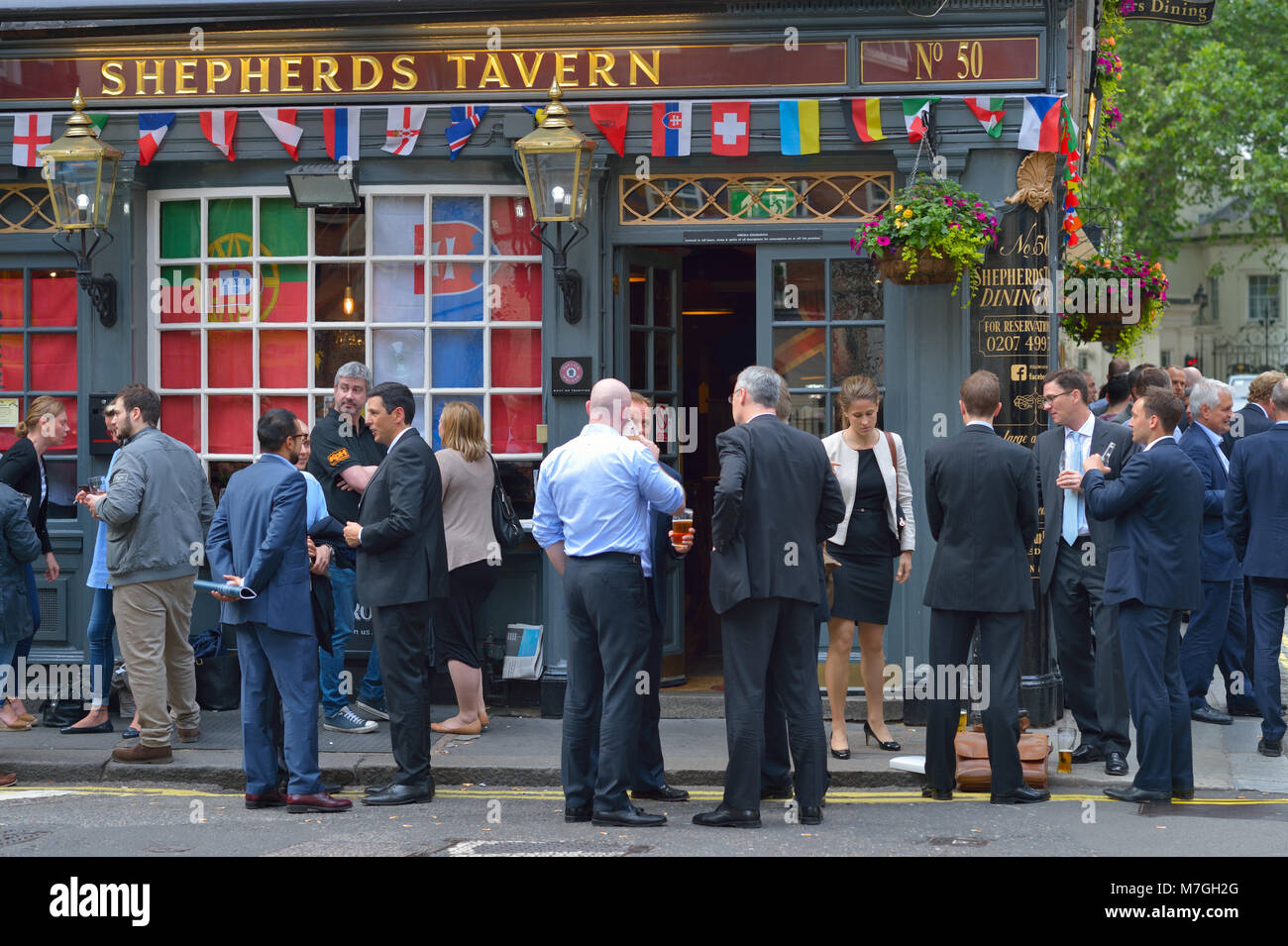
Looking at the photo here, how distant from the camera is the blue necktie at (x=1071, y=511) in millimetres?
8312

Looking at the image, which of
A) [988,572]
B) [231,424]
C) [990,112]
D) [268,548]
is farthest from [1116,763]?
[231,424]

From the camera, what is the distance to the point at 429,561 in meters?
7.36

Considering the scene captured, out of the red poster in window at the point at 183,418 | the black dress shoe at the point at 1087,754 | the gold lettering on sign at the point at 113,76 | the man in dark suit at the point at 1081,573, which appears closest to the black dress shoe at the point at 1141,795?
the man in dark suit at the point at 1081,573

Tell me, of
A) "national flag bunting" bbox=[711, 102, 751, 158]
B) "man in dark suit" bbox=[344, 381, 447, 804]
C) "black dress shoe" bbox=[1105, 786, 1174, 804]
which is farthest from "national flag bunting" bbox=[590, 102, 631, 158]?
"black dress shoe" bbox=[1105, 786, 1174, 804]

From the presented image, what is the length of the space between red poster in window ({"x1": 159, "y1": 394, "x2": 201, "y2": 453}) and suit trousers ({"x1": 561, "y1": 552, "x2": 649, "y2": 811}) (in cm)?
421

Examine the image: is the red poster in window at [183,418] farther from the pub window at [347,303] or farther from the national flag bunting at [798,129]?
the national flag bunting at [798,129]

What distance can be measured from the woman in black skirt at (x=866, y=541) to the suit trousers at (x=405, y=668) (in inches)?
95.3

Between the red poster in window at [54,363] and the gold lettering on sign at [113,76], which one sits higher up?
the gold lettering on sign at [113,76]

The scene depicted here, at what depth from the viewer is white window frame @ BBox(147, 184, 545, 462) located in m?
9.73

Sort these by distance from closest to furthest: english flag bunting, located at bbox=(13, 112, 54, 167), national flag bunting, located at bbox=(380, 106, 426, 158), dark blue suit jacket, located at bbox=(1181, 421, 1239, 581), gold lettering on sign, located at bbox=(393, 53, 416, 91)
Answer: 1. dark blue suit jacket, located at bbox=(1181, 421, 1239, 581)
2. national flag bunting, located at bbox=(380, 106, 426, 158)
3. gold lettering on sign, located at bbox=(393, 53, 416, 91)
4. english flag bunting, located at bbox=(13, 112, 54, 167)

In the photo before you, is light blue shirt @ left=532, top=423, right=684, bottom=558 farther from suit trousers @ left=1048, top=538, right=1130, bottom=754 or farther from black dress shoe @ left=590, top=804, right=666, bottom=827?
suit trousers @ left=1048, top=538, right=1130, bottom=754

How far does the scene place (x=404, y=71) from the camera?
9.70 m

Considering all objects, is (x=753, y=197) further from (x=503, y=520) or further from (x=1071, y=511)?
(x=1071, y=511)

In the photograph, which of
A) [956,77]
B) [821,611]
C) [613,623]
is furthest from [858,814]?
[956,77]
